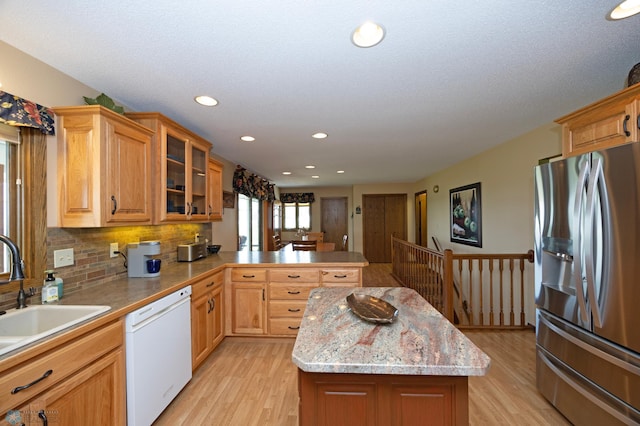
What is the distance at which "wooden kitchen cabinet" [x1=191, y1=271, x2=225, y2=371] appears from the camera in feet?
7.52

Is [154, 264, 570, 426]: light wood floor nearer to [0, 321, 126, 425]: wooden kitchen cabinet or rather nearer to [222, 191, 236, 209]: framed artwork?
[0, 321, 126, 425]: wooden kitchen cabinet

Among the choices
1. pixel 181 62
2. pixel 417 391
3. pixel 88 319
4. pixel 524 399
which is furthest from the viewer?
pixel 524 399

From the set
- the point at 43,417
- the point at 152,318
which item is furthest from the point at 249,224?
the point at 43,417

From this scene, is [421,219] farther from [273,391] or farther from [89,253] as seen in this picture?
[89,253]

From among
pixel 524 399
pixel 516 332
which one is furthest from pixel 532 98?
pixel 516 332

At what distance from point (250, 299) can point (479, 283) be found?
298 cm

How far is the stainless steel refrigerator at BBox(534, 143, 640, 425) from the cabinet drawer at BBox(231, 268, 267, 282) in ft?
8.07

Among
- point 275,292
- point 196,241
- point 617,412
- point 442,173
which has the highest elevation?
point 442,173

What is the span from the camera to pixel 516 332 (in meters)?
3.15

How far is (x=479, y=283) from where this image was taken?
3.58 meters

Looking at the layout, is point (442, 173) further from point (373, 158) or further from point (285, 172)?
point (285, 172)

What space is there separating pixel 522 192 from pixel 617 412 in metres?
2.45

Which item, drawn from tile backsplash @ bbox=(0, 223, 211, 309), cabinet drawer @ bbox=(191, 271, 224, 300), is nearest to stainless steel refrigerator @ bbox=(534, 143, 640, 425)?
cabinet drawer @ bbox=(191, 271, 224, 300)

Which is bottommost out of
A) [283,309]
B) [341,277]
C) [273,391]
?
[273,391]
